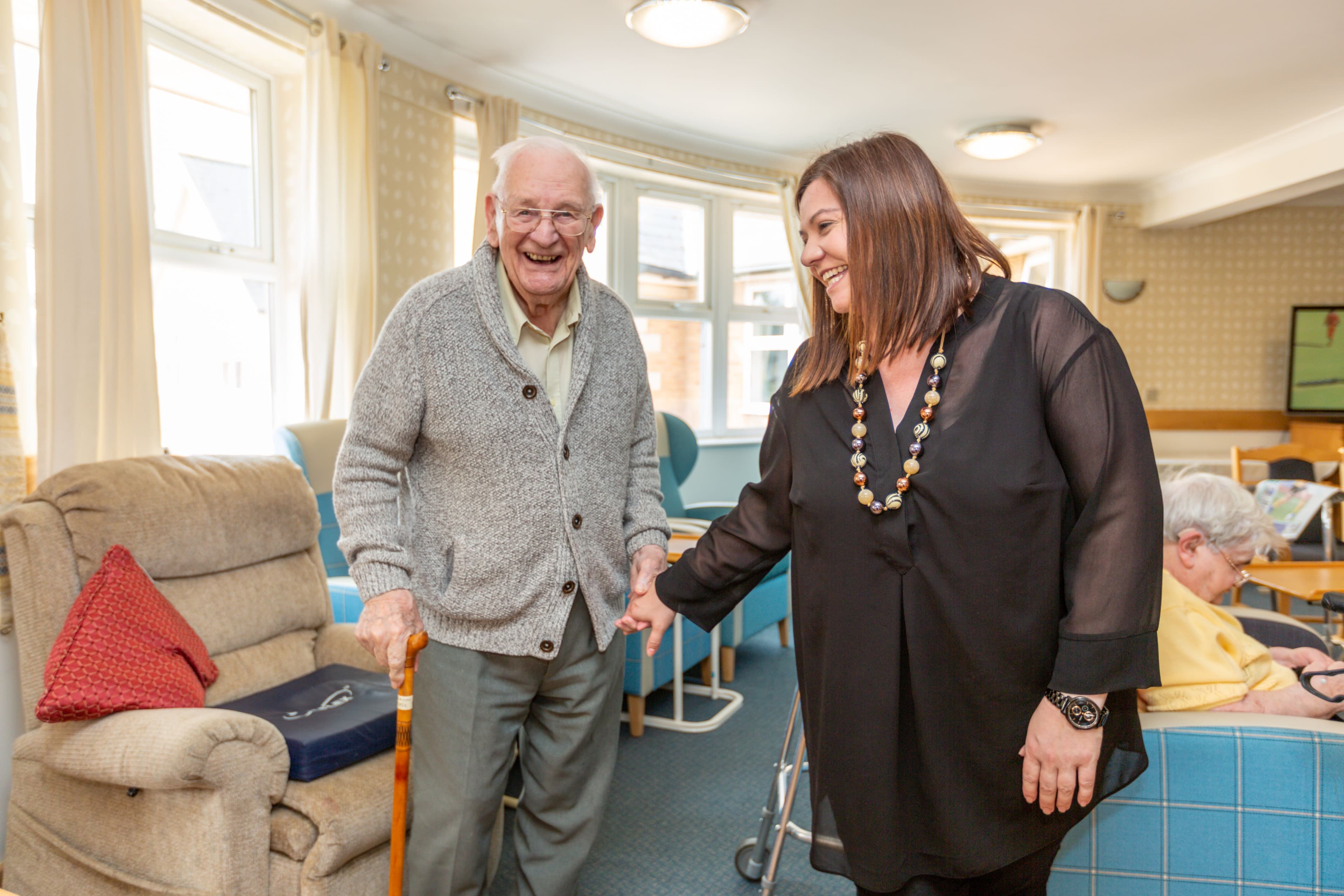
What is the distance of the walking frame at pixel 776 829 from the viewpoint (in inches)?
73.8

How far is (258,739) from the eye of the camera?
1646 mm

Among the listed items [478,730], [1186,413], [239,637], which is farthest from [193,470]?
[1186,413]

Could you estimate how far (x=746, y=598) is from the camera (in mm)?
3279

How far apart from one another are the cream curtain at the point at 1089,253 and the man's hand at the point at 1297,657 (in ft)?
17.0

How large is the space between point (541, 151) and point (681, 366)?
471cm

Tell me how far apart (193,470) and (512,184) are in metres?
1.33

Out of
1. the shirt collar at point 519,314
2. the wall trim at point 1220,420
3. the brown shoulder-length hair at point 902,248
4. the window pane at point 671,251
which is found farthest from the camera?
the wall trim at point 1220,420

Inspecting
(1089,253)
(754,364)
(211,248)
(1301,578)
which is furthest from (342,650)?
(1089,253)

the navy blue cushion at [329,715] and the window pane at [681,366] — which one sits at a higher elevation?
the window pane at [681,366]

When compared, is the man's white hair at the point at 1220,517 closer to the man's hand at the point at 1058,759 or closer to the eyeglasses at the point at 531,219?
the man's hand at the point at 1058,759

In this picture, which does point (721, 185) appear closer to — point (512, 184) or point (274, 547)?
point (274, 547)

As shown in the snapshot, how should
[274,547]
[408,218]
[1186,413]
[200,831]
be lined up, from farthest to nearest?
[1186,413] < [408,218] < [274,547] < [200,831]

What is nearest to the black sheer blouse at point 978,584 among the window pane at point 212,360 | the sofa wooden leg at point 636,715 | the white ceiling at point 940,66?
the sofa wooden leg at point 636,715

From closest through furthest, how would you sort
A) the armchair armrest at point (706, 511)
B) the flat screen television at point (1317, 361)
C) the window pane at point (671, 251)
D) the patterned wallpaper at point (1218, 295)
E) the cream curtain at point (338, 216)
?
the cream curtain at point (338, 216), the armchair armrest at point (706, 511), the window pane at point (671, 251), the flat screen television at point (1317, 361), the patterned wallpaper at point (1218, 295)
